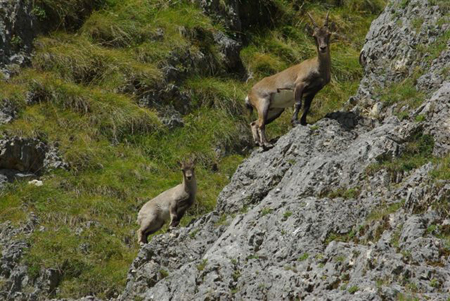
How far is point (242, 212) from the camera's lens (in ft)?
35.6

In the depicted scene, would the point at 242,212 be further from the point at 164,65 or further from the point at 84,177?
the point at 164,65

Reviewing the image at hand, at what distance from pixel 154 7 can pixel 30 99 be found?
4.46m

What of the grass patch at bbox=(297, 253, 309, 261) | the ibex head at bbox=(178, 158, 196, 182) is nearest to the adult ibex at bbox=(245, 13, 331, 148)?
the ibex head at bbox=(178, 158, 196, 182)

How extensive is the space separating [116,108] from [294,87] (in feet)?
16.8

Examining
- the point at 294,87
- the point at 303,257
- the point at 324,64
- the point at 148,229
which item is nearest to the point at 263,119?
the point at 294,87

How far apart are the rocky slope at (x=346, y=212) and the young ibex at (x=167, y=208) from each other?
1.57 metres

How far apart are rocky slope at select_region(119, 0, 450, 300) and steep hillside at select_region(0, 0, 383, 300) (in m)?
2.69

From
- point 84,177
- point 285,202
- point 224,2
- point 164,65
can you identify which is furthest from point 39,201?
point 224,2

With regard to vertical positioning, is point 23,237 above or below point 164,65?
below

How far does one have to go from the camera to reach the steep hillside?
13211 millimetres

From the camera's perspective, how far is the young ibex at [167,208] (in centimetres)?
1299

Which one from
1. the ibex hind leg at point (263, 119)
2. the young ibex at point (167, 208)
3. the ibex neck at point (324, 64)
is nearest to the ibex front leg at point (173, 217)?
the young ibex at point (167, 208)

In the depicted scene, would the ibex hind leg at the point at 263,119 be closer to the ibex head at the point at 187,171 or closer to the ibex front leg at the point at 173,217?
the ibex head at the point at 187,171

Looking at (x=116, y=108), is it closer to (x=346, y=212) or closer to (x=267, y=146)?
(x=267, y=146)
